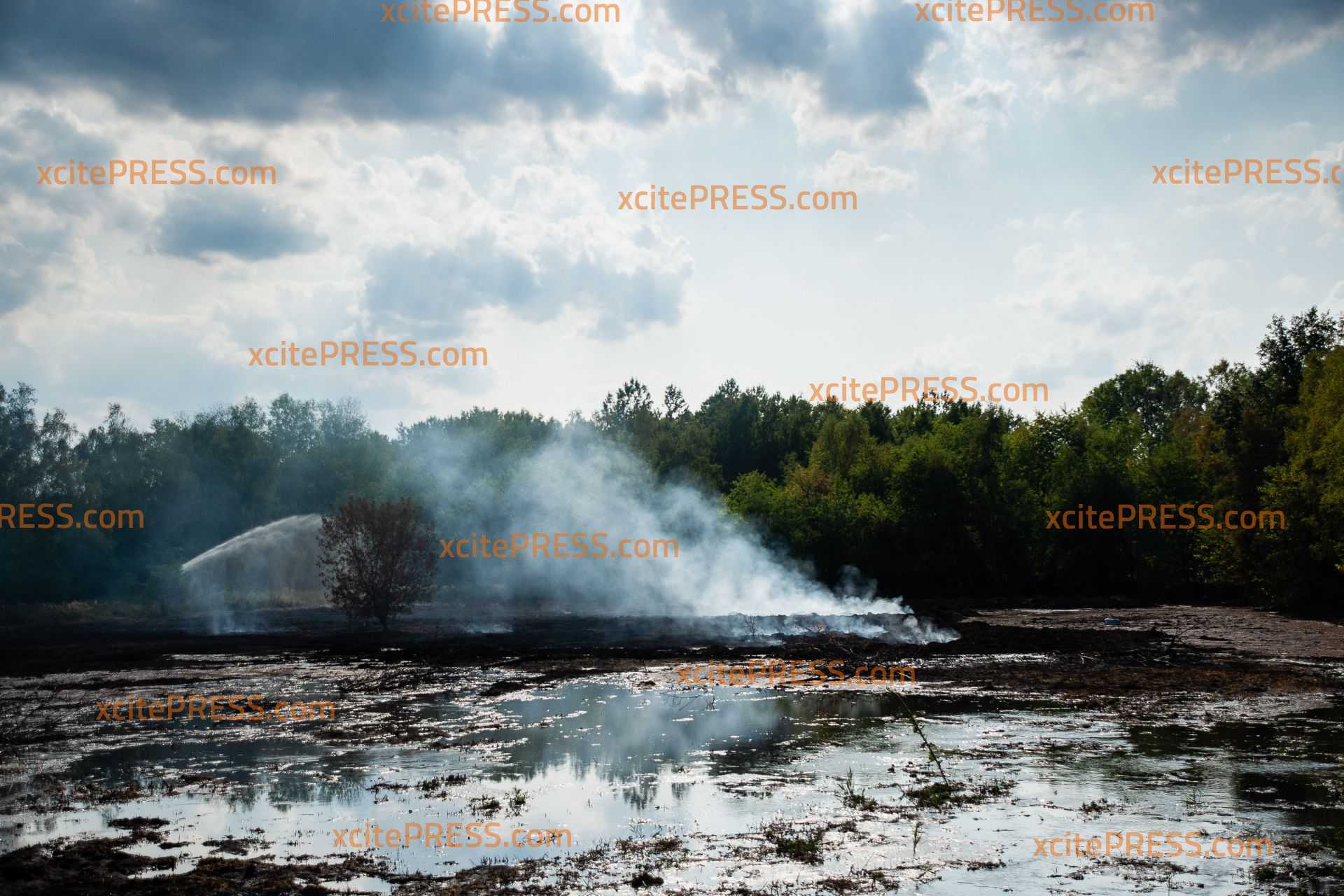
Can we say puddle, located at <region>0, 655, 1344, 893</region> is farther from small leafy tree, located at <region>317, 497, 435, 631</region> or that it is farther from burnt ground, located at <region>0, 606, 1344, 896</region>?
small leafy tree, located at <region>317, 497, 435, 631</region>

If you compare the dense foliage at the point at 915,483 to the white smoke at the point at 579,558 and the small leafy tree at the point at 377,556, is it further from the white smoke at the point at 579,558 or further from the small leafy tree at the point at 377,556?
the small leafy tree at the point at 377,556

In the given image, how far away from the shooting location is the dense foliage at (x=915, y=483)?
4994 cm

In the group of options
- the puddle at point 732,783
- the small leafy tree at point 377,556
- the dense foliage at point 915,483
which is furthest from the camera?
the dense foliage at point 915,483

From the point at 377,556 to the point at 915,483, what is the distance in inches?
1369

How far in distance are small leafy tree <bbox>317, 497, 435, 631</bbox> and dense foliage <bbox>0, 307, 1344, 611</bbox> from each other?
510 inches

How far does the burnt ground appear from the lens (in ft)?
35.9

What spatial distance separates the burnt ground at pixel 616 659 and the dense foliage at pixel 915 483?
6749mm

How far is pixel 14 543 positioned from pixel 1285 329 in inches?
2970

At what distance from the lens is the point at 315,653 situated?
116 ft

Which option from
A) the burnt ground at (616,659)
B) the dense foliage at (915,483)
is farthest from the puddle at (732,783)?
the dense foliage at (915,483)

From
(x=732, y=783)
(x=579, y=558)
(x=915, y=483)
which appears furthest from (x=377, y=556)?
(x=915, y=483)

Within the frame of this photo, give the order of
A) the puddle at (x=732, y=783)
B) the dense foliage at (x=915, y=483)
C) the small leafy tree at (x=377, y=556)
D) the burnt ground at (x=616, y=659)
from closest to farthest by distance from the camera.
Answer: the burnt ground at (x=616, y=659) < the puddle at (x=732, y=783) < the small leafy tree at (x=377, y=556) < the dense foliage at (x=915, y=483)

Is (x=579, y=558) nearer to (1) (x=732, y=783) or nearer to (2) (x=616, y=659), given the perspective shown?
(2) (x=616, y=659)

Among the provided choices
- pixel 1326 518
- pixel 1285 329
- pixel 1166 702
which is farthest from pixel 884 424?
pixel 1166 702
